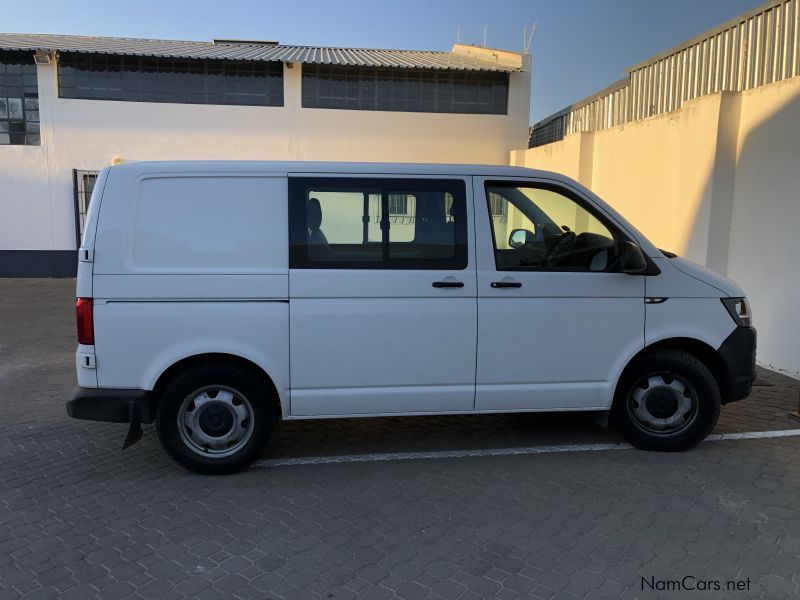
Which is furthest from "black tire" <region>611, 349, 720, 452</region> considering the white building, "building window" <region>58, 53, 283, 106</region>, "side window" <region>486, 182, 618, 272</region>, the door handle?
"building window" <region>58, 53, 283, 106</region>

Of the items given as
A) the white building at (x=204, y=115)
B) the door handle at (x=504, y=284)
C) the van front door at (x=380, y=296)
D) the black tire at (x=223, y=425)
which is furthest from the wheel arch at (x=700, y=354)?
the white building at (x=204, y=115)

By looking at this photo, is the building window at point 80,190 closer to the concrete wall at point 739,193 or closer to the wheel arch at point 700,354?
the concrete wall at point 739,193

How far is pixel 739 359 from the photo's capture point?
191 inches

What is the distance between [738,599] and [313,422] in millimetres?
3502

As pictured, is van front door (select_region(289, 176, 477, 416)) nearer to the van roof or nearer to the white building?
the van roof

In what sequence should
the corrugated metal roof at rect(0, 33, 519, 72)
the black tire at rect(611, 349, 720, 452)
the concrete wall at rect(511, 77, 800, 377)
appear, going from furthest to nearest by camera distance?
1. the corrugated metal roof at rect(0, 33, 519, 72)
2. the concrete wall at rect(511, 77, 800, 377)
3. the black tire at rect(611, 349, 720, 452)

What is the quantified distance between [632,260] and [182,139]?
1306cm

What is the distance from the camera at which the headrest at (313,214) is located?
4453 mm

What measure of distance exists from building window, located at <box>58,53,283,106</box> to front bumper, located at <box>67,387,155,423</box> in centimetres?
1228

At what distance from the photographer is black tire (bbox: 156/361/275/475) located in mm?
4402

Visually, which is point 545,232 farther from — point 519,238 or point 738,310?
point 738,310

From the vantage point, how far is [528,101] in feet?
52.9

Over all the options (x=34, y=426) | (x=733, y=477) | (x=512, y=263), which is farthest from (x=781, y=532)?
(x=34, y=426)

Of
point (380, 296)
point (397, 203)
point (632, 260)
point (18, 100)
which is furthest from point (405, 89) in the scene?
point (380, 296)
